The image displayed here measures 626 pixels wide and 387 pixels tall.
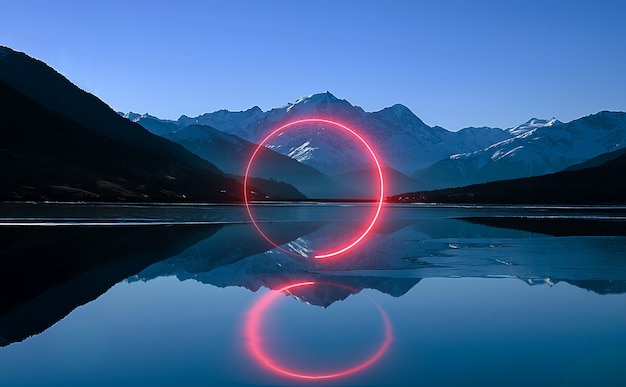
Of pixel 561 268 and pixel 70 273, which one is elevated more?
pixel 561 268

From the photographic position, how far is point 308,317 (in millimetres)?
25938

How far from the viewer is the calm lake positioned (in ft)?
59.2

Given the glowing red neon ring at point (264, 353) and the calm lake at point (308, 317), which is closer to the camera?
the glowing red neon ring at point (264, 353)

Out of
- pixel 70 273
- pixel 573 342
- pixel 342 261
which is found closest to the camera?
pixel 573 342

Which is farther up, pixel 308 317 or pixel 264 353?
pixel 308 317

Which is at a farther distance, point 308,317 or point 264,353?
point 308,317

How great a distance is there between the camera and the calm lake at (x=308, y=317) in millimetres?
18031

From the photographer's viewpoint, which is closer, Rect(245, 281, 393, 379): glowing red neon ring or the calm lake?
Rect(245, 281, 393, 379): glowing red neon ring

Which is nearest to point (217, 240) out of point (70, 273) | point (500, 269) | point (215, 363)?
point (70, 273)

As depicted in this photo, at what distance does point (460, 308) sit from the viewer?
27.6m

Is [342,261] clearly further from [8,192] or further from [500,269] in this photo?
[8,192]

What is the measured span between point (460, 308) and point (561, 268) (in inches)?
608

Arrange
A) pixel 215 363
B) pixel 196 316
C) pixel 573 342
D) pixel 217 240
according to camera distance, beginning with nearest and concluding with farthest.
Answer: pixel 215 363 → pixel 573 342 → pixel 196 316 → pixel 217 240

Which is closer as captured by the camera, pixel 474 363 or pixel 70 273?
pixel 474 363
